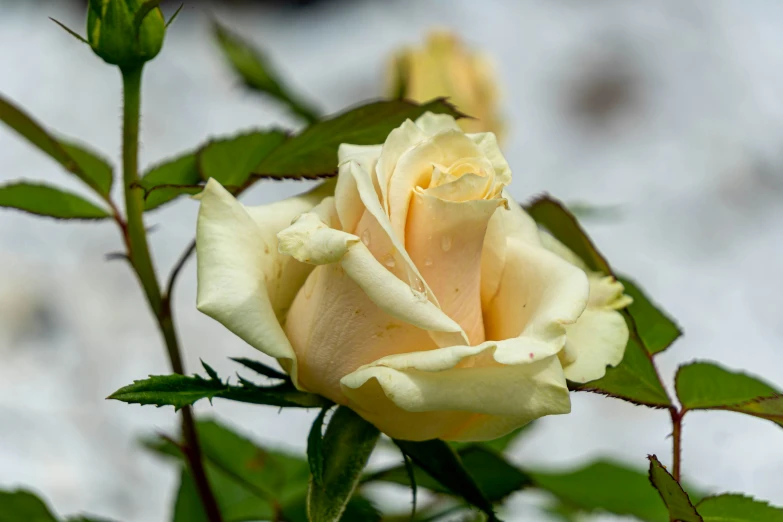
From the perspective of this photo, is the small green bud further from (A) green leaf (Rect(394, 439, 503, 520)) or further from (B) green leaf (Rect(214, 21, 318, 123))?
(B) green leaf (Rect(214, 21, 318, 123))

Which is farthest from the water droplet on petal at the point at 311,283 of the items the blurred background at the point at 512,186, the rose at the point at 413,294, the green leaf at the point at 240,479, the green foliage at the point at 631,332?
the blurred background at the point at 512,186

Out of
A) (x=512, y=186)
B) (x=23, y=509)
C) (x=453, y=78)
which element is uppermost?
(x=512, y=186)

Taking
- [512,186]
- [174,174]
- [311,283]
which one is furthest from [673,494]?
[512,186]

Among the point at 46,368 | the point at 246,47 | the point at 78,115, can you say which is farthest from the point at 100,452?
the point at 78,115

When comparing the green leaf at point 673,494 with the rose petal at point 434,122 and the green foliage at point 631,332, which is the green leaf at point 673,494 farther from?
the rose petal at point 434,122

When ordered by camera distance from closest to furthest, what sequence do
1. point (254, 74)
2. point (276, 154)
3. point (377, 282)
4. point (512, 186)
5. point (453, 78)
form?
point (377, 282)
point (276, 154)
point (254, 74)
point (453, 78)
point (512, 186)

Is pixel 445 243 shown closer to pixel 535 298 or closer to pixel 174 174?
pixel 535 298

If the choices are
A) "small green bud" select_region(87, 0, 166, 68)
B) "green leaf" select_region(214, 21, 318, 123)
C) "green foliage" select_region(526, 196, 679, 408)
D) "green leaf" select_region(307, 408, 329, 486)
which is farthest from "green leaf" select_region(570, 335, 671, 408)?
"green leaf" select_region(214, 21, 318, 123)
